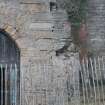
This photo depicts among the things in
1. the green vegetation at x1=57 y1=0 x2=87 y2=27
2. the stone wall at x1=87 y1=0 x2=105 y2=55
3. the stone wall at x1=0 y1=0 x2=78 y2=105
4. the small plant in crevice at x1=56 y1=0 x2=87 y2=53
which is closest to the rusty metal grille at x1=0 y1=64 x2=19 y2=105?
the stone wall at x1=0 y1=0 x2=78 y2=105

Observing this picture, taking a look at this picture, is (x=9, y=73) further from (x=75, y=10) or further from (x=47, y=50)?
(x=75, y=10)

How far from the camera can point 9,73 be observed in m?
12.0

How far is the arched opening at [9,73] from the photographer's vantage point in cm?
1194

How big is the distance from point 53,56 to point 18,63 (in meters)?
0.71

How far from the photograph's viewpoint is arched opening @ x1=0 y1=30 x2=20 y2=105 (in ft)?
39.2

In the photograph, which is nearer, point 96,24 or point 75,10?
point 75,10

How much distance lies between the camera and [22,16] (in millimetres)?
11953

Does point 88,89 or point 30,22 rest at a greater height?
point 30,22

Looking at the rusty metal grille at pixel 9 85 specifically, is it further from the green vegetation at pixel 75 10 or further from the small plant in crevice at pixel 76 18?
the green vegetation at pixel 75 10

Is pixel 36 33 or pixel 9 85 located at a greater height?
pixel 36 33

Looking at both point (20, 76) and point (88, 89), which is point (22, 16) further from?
point (88, 89)

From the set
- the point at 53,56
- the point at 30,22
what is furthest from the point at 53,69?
the point at 30,22

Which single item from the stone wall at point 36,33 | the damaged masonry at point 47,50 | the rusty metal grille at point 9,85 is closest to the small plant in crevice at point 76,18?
the damaged masonry at point 47,50

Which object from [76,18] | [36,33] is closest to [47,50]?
[36,33]
